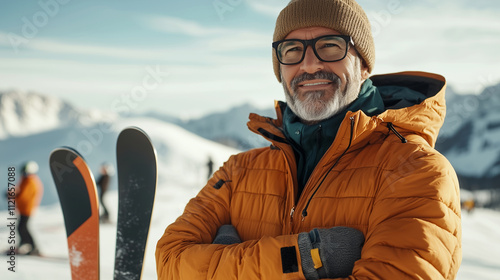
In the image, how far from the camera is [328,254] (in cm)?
136

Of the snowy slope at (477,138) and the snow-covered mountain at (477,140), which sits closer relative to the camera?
the snow-covered mountain at (477,140)

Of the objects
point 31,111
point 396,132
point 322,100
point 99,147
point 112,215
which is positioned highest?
point 31,111

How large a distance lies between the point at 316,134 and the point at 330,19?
62 centimetres

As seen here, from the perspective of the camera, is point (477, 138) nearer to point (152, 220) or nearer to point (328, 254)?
point (152, 220)

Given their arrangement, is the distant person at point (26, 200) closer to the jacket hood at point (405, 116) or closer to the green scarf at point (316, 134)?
the jacket hood at point (405, 116)

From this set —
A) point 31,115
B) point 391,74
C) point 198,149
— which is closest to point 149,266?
point 391,74

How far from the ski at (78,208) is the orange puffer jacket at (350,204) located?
4.29ft

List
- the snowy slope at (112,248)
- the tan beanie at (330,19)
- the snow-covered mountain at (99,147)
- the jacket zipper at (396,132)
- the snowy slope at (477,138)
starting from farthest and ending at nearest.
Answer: the snowy slope at (477,138) < the snow-covered mountain at (99,147) < the snowy slope at (112,248) < the tan beanie at (330,19) < the jacket zipper at (396,132)

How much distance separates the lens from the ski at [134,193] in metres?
2.72

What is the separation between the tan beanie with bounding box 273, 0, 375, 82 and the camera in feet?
6.38

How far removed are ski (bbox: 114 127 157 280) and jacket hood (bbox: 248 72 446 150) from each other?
1120 mm

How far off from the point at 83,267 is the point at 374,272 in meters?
2.35

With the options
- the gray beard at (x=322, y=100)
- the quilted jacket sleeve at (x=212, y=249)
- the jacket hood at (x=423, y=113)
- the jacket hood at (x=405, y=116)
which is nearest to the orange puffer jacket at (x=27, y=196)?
the quilted jacket sleeve at (x=212, y=249)

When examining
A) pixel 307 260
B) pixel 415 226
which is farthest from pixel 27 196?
pixel 415 226
